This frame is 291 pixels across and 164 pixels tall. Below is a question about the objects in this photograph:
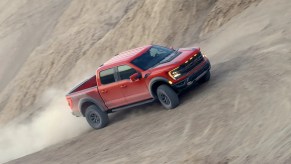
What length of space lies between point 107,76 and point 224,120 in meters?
5.06

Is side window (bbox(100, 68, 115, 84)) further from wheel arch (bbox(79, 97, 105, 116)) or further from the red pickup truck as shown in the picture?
wheel arch (bbox(79, 97, 105, 116))

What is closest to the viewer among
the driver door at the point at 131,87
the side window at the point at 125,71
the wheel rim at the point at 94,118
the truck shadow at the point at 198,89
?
the driver door at the point at 131,87

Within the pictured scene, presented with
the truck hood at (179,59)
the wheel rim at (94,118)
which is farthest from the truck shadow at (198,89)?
the truck hood at (179,59)

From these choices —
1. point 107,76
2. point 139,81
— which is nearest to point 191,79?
point 139,81

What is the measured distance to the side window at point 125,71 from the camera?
49.9 ft

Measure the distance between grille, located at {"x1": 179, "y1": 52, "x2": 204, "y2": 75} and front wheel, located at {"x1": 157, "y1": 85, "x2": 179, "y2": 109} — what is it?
611 mm

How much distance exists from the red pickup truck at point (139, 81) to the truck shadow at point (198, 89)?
37cm

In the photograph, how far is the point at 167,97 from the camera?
47.3 ft

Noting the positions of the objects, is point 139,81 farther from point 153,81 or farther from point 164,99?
point 164,99

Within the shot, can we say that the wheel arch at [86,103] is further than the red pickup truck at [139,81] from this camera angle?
Yes

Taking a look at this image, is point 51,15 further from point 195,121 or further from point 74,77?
point 195,121

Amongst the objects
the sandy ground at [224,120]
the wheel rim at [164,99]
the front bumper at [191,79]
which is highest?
the front bumper at [191,79]

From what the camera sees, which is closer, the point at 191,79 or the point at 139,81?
the point at 191,79

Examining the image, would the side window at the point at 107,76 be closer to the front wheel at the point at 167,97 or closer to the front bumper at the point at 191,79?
the front wheel at the point at 167,97
